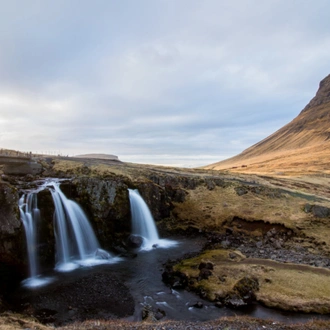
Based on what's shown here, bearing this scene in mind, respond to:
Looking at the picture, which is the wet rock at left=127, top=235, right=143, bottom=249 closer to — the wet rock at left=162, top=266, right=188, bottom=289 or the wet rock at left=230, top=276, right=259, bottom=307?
the wet rock at left=162, top=266, right=188, bottom=289

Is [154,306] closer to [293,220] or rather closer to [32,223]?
[32,223]

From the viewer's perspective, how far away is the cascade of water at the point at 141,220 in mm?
37475

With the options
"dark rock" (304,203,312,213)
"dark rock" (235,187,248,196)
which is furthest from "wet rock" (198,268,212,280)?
"dark rock" (235,187,248,196)

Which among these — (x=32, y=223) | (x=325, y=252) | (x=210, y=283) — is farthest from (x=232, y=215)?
(x=32, y=223)

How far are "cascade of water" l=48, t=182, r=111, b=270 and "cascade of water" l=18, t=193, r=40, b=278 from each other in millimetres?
2176

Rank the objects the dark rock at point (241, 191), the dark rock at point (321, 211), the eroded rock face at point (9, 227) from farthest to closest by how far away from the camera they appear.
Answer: the dark rock at point (241, 191) < the dark rock at point (321, 211) < the eroded rock face at point (9, 227)

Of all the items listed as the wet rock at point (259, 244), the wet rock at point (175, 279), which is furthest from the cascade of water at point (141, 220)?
the wet rock at point (259, 244)

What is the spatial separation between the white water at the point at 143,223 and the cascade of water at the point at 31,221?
1316 centimetres

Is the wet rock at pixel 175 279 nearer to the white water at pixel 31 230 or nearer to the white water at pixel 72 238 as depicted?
the white water at pixel 72 238

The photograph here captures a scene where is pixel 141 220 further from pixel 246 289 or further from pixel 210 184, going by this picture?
pixel 246 289

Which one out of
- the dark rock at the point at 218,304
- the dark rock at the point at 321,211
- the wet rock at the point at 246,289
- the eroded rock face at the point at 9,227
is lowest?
the dark rock at the point at 218,304

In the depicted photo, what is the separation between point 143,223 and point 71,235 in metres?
11.4

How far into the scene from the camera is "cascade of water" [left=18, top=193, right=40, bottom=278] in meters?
25.3

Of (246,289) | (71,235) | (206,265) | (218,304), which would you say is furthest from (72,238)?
(246,289)
